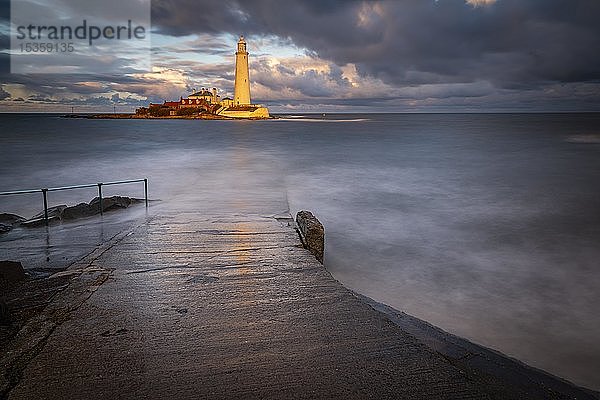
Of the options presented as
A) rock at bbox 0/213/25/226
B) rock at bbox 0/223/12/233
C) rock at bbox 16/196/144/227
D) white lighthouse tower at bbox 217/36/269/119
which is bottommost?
rock at bbox 0/223/12/233

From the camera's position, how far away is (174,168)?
18453 mm

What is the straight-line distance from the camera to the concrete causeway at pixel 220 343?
2.30 m

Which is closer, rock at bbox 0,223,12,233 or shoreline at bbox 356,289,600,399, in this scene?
shoreline at bbox 356,289,600,399

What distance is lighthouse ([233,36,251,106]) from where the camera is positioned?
69.8 m

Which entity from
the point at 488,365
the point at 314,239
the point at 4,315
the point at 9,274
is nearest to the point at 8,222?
the point at 9,274

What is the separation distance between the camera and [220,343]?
2730 mm

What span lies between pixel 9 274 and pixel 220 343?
2464 millimetres

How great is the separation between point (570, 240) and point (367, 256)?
13.3 ft

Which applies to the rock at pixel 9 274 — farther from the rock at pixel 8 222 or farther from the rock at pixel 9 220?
the rock at pixel 9 220

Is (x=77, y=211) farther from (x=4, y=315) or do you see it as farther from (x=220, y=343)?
(x=220, y=343)

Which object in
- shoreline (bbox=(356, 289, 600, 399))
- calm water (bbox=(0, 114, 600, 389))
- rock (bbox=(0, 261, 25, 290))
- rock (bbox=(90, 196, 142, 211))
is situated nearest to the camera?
shoreline (bbox=(356, 289, 600, 399))

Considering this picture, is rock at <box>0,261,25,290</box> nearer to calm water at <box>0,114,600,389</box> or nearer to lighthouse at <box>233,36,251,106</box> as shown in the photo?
calm water at <box>0,114,600,389</box>

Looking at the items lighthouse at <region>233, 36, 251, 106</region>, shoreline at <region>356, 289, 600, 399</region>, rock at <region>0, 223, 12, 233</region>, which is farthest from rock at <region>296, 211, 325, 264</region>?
lighthouse at <region>233, 36, 251, 106</region>

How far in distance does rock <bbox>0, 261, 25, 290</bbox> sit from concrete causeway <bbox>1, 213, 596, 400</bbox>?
0.46m
